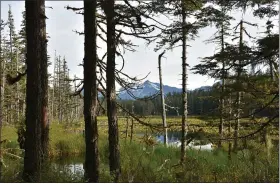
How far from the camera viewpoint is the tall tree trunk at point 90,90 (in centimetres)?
801

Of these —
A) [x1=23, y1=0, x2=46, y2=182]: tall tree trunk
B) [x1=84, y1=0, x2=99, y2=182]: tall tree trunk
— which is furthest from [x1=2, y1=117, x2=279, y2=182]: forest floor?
[x1=23, y1=0, x2=46, y2=182]: tall tree trunk

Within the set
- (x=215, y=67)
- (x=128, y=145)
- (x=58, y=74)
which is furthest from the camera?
(x=58, y=74)

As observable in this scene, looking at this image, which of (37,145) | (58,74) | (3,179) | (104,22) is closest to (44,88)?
(104,22)

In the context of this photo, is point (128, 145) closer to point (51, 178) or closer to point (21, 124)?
point (21, 124)

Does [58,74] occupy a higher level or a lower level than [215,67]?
higher

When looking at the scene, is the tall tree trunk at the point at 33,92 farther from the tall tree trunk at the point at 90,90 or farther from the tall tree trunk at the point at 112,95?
the tall tree trunk at the point at 112,95

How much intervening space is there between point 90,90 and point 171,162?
6.49 m

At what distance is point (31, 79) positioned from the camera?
7.64 metres

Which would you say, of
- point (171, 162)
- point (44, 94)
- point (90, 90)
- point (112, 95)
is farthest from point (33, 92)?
point (171, 162)

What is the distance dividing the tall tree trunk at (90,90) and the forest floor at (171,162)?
361mm

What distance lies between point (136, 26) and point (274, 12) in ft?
11.3

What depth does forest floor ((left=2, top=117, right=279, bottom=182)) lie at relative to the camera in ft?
24.3

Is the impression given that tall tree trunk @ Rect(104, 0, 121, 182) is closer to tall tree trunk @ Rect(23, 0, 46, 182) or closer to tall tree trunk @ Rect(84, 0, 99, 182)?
tall tree trunk @ Rect(84, 0, 99, 182)

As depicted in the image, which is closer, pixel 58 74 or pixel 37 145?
pixel 37 145
